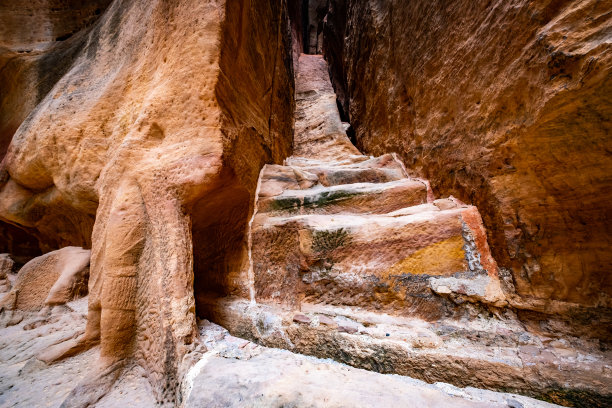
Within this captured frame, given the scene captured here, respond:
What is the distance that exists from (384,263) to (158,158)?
1653mm

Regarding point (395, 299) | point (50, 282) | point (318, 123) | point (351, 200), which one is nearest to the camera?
point (395, 299)

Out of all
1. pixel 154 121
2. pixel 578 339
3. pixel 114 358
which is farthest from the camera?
pixel 154 121

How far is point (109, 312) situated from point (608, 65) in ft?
8.91

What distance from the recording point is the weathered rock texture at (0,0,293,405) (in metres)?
1.44

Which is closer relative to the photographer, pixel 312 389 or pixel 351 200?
pixel 312 389

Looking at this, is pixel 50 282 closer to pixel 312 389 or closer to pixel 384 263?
pixel 312 389

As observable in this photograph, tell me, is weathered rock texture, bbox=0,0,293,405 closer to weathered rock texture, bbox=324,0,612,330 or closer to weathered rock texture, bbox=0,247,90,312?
weathered rock texture, bbox=0,247,90,312

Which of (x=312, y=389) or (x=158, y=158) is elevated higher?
(x=158, y=158)

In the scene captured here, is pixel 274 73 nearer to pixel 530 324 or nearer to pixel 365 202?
pixel 365 202

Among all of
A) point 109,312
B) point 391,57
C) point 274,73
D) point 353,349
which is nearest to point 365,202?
point 353,349

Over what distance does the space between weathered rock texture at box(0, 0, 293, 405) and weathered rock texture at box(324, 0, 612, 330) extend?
1.64m

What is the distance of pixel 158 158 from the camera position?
163 cm

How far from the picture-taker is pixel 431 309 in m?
1.22

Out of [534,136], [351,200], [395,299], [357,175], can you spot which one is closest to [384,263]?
[395,299]
